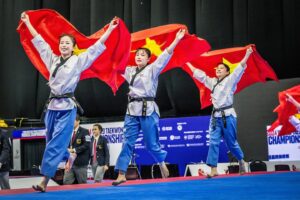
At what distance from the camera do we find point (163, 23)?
12.4 metres

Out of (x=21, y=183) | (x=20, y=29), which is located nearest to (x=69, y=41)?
(x=20, y=29)

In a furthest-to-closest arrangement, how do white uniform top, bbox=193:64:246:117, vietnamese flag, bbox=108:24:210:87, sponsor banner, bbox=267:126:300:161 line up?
sponsor banner, bbox=267:126:300:161 → vietnamese flag, bbox=108:24:210:87 → white uniform top, bbox=193:64:246:117

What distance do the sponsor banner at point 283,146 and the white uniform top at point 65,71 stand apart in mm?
5674

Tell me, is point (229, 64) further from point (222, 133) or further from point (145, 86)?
point (145, 86)

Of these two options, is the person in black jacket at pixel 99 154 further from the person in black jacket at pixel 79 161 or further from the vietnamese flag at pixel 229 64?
the vietnamese flag at pixel 229 64

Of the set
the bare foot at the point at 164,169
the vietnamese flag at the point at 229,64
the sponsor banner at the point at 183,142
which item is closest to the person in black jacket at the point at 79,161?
the bare foot at the point at 164,169

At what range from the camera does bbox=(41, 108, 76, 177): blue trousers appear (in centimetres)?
472

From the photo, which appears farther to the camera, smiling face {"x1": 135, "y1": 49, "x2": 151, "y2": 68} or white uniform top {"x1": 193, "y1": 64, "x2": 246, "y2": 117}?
white uniform top {"x1": 193, "y1": 64, "x2": 246, "y2": 117}

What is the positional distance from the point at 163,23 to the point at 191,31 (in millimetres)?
731

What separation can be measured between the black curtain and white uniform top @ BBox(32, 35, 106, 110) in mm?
6622

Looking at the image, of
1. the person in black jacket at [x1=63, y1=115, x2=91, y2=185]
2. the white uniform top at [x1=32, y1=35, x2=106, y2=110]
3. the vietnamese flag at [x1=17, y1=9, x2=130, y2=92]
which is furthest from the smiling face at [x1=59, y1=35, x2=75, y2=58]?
the person in black jacket at [x1=63, y1=115, x2=91, y2=185]

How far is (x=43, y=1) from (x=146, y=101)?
9.87 metres

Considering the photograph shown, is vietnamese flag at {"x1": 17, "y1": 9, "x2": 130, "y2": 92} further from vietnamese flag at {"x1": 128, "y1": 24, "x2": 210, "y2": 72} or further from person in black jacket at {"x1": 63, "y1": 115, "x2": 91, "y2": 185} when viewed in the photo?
person in black jacket at {"x1": 63, "y1": 115, "x2": 91, "y2": 185}

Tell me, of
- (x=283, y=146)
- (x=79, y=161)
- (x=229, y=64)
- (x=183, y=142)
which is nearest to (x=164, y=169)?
(x=79, y=161)
